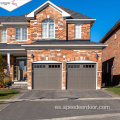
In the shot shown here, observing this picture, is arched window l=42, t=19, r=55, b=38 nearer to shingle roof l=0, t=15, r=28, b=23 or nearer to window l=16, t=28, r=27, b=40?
window l=16, t=28, r=27, b=40

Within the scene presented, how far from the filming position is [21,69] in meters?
17.3

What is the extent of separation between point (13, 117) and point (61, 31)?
1103cm

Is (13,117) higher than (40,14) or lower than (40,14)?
lower

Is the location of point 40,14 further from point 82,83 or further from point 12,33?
point 82,83

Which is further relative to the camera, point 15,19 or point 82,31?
point 15,19

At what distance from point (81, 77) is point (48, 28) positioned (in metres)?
6.58

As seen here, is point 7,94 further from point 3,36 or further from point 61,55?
point 3,36

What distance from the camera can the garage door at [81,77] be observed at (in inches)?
504

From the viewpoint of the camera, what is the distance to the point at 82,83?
505 inches

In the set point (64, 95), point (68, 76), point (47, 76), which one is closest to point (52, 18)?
point (47, 76)

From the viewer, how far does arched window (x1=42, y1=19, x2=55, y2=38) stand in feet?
48.9

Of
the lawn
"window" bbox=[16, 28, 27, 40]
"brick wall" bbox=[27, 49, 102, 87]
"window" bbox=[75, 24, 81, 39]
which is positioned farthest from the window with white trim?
"window" bbox=[75, 24, 81, 39]

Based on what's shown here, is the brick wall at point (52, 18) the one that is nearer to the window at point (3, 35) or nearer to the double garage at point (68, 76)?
the double garage at point (68, 76)

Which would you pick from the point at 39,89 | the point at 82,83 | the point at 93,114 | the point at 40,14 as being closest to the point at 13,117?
the point at 93,114
